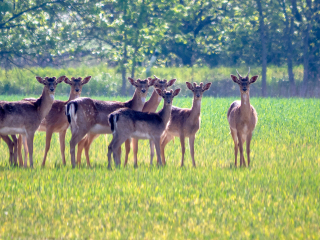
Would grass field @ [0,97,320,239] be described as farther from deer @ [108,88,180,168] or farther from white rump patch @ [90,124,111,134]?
white rump patch @ [90,124,111,134]

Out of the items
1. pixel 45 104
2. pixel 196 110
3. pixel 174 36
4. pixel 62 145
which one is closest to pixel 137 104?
pixel 196 110

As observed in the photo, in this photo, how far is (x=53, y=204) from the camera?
6.51m

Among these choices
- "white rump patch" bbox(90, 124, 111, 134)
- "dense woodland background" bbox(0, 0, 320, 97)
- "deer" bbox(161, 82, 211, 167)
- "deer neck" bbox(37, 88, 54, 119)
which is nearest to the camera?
"deer neck" bbox(37, 88, 54, 119)

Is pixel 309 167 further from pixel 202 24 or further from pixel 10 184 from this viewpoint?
pixel 202 24

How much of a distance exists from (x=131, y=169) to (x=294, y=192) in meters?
2.96

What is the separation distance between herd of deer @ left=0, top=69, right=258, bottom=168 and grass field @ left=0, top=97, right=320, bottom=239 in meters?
0.50

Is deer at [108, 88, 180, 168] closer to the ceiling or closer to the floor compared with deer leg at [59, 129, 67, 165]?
closer to the ceiling

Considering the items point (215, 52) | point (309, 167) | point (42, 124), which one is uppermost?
point (215, 52)

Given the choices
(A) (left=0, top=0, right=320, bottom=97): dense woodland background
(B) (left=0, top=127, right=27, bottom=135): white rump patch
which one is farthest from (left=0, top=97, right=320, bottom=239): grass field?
(A) (left=0, top=0, right=320, bottom=97): dense woodland background

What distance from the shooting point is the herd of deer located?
31.2ft

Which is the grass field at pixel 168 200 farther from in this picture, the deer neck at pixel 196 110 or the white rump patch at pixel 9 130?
the deer neck at pixel 196 110

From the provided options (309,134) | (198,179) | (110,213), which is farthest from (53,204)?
(309,134)

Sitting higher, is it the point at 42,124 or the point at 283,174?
the point at 42,124

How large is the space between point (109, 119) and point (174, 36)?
33437 millimetres
